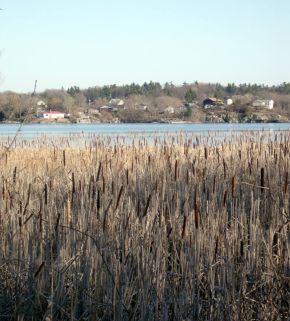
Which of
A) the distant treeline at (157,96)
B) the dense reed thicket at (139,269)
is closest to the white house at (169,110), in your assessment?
the distant treeline at (157,96)

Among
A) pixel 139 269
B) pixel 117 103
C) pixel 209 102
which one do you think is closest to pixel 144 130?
pixel 139 269

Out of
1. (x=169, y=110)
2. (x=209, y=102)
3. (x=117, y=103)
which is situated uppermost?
(x=209, y=102)

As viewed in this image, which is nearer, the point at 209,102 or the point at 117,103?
the point at 209,102

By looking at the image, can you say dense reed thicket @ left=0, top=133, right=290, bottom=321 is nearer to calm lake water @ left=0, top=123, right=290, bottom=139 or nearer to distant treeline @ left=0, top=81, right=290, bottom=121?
calm lake water @ left=0, top=123, right=290, bottom=139

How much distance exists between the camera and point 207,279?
3.28 metres

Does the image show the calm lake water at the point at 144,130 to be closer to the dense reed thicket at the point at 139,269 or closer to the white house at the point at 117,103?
the dense reed thicket at the point at 139,269

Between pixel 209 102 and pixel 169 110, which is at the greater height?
pixel 209 102

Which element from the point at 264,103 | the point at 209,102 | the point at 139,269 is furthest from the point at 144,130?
the point at 209,102

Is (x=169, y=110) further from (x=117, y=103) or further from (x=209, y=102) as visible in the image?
(x=117, y=103)

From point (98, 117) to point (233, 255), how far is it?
60670 millimetres

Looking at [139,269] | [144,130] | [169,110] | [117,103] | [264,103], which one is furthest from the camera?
[117,103]

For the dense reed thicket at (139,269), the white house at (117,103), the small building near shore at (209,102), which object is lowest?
the white house at (117,103)

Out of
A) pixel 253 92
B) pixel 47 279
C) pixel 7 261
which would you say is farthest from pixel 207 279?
pixel 253 92

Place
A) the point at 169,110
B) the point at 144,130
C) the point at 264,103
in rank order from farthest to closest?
the point at 169,110 < the point at 264,103 < the point at 144,130
